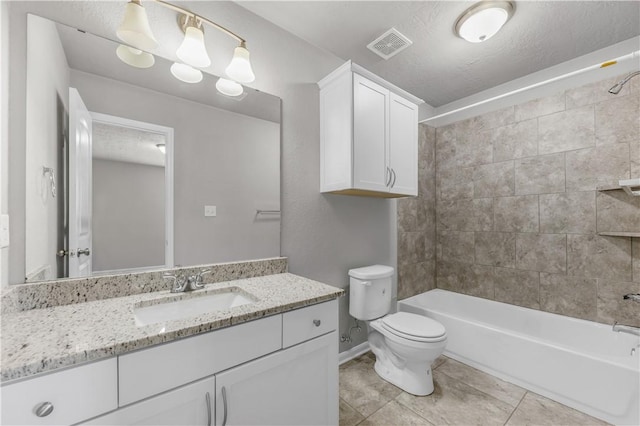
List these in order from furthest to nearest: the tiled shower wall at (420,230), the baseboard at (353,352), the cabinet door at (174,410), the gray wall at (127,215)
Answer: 1. the tiled shower wall at (420,230)
2. the baseboard at (353,352)
3. the gray wall at (127,215)
4. the cabinet door at (174,410)

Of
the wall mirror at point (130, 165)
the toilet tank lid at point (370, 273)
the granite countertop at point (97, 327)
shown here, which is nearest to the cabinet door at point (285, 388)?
the granite countertop at point (97, 327)

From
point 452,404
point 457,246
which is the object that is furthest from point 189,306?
point 457,246

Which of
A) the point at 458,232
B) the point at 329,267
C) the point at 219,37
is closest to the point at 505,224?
the point at 458,232

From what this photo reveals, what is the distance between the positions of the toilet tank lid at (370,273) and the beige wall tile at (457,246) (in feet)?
3.98

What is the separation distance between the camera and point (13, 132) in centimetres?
101

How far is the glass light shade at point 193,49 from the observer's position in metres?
1.33

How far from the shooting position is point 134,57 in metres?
1.28

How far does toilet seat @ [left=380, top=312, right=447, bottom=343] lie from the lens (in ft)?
5.61

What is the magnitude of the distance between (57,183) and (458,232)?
322cm

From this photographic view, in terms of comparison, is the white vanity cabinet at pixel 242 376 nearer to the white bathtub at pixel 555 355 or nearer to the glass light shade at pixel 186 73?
the glass light shade at pixel 186 73

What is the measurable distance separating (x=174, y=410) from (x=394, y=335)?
140 centimetres

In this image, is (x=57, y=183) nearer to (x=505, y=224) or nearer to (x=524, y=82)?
(x=505, y=224)

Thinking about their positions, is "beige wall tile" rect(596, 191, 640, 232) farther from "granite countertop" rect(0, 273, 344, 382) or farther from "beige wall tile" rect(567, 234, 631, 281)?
"granite countertop" rect(0, 273, 344, 382)

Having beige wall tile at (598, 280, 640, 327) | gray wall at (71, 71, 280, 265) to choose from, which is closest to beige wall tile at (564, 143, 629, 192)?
beige wall tile at (598, 280, 640, 327)
